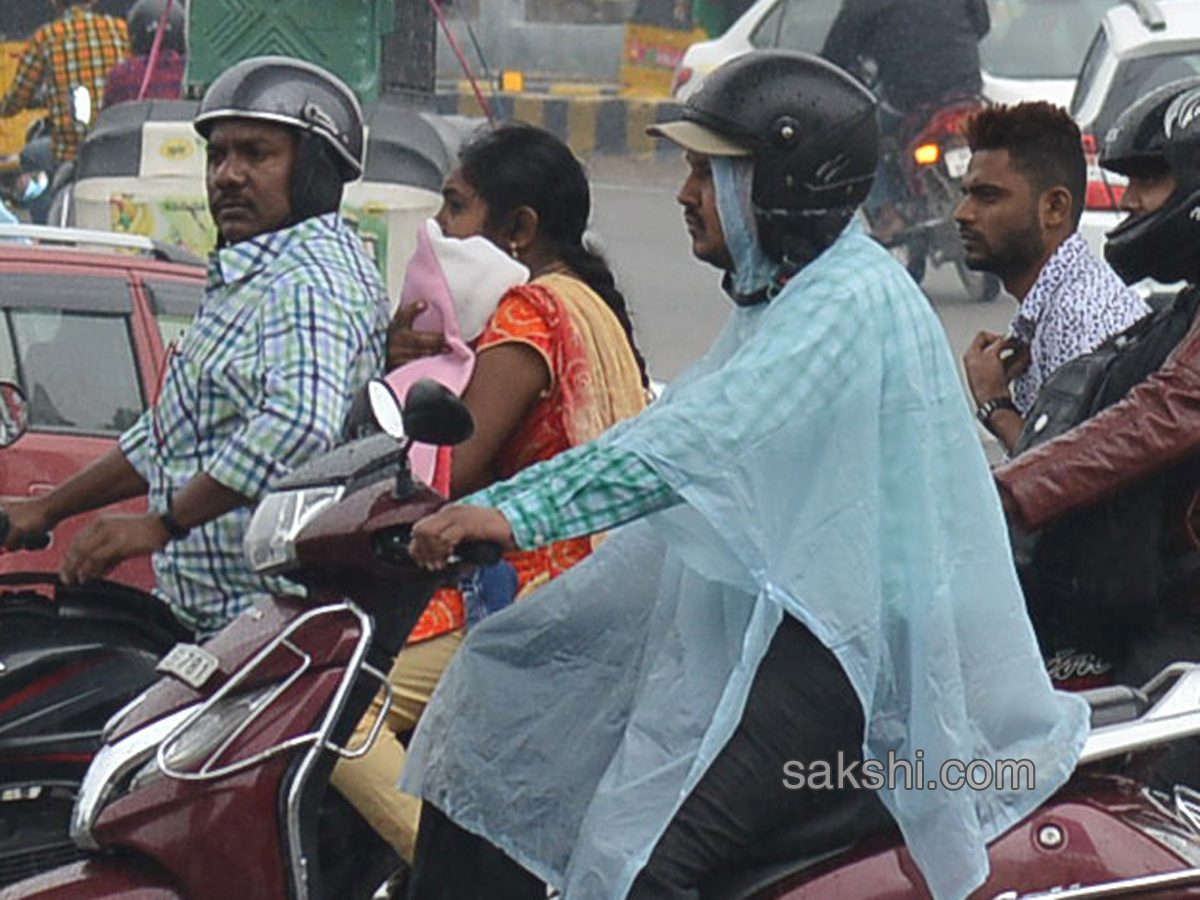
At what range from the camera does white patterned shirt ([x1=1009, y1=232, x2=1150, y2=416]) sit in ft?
15.6

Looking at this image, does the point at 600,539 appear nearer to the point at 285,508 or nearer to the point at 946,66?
the point at 285,508

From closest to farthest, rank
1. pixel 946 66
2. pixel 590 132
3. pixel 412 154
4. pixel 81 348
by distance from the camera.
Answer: pixel 81 348, pixel 412 154, pixel 946 66, pixel 590 132

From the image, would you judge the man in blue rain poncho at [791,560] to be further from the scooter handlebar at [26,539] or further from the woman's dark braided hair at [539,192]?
the scooter handlebar at [26,539]

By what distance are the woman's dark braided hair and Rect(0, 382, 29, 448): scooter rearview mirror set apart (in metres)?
0.86

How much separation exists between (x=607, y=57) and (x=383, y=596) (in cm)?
2026

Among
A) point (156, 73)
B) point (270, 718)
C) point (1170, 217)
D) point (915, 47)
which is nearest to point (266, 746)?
point (270, 718)

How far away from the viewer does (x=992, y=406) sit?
4738 mm

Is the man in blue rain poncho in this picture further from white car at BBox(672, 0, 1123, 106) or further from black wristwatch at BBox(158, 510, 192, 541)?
white car at BBox(672, 0, 1123, 106)

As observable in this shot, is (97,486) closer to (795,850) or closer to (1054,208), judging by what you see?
(795,850)

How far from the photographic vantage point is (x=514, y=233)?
4461mm

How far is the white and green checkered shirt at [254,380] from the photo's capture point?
4.06 meters

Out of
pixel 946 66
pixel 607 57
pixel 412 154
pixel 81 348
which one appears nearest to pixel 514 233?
pixel 81 348
